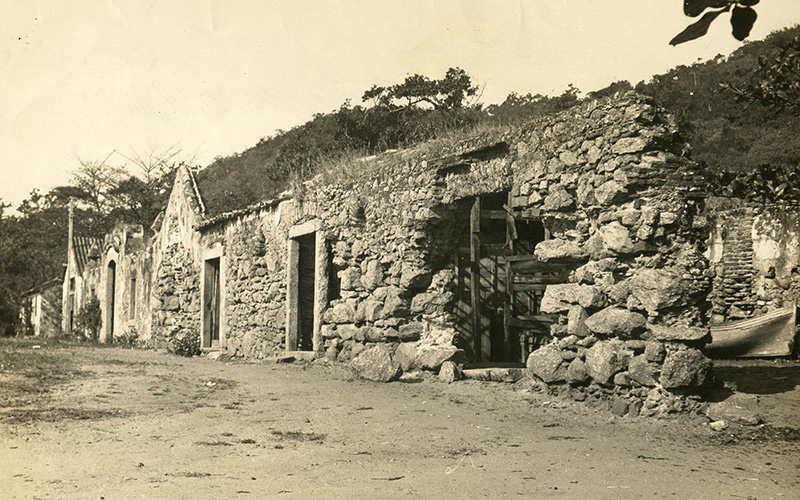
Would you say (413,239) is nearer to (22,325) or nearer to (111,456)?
(111,456)

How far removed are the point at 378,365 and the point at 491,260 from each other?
2820 millimetres

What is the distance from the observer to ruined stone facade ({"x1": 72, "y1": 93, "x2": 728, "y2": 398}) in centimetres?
667

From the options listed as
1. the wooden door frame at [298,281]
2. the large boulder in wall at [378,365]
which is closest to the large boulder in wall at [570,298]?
the large boulder in wall at [378,365]

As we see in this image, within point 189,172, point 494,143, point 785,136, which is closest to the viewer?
point 494,143

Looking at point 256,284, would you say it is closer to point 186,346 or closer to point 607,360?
point 186,346

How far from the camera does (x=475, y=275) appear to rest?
32.1ft

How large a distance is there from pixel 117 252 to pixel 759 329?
18.0 m

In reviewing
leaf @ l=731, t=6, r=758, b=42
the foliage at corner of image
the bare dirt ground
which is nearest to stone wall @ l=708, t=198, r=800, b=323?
the foliage at corner of image

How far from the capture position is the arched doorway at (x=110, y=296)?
22.4 meters

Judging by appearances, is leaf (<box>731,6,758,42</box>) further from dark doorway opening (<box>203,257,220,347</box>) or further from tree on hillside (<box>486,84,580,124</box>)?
tree on hillside (<box>486,84,580,124</box>)

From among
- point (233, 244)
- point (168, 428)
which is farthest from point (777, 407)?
point (233, 244)

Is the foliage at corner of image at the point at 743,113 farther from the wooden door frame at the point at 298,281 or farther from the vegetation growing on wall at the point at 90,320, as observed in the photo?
the vegetation growing on wall at the point at 90,320

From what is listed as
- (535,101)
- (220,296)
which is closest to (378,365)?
(220,296)

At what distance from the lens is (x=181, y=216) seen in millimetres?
17062
